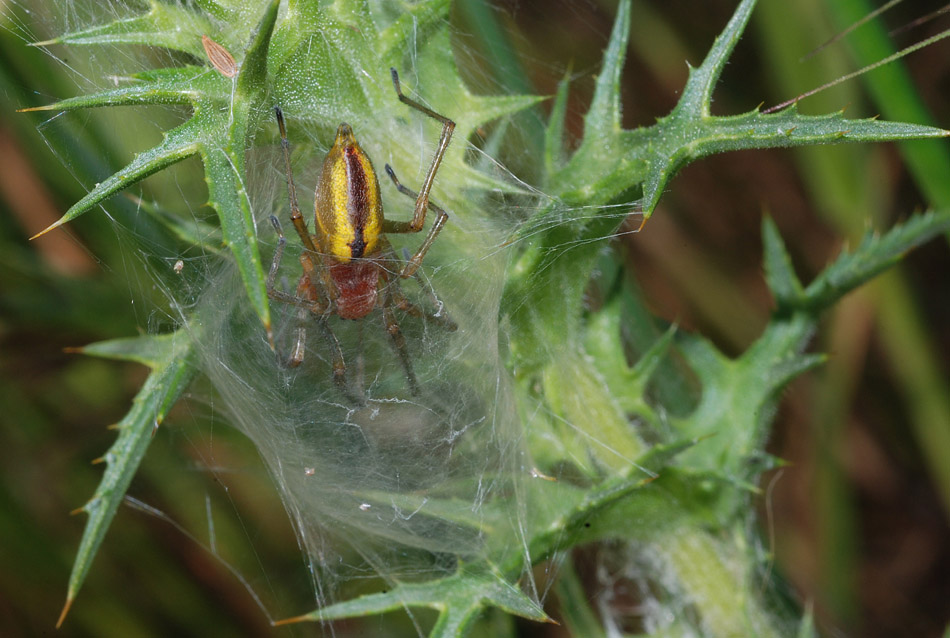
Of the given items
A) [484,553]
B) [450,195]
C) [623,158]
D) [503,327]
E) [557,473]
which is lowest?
[484,553]

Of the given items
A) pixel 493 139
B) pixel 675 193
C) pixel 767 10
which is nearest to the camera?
pixel 493 139

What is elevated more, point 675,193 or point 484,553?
point 675,193

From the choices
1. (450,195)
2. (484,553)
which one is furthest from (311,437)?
(450,195)

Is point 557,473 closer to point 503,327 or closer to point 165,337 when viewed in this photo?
point 503,327

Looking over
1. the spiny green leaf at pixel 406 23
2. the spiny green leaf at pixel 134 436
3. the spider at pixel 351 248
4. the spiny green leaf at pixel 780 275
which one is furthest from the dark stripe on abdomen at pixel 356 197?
the spiny green leaf at pixel 780 275

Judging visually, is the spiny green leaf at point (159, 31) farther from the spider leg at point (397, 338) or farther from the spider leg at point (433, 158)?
the spider leg at point (397, 338)

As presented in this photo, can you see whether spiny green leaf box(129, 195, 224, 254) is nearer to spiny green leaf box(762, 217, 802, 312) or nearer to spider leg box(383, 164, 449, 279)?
spider leg box(383, 164, 449, 279)

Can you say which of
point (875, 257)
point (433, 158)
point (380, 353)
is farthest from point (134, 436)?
point (875, 257)
